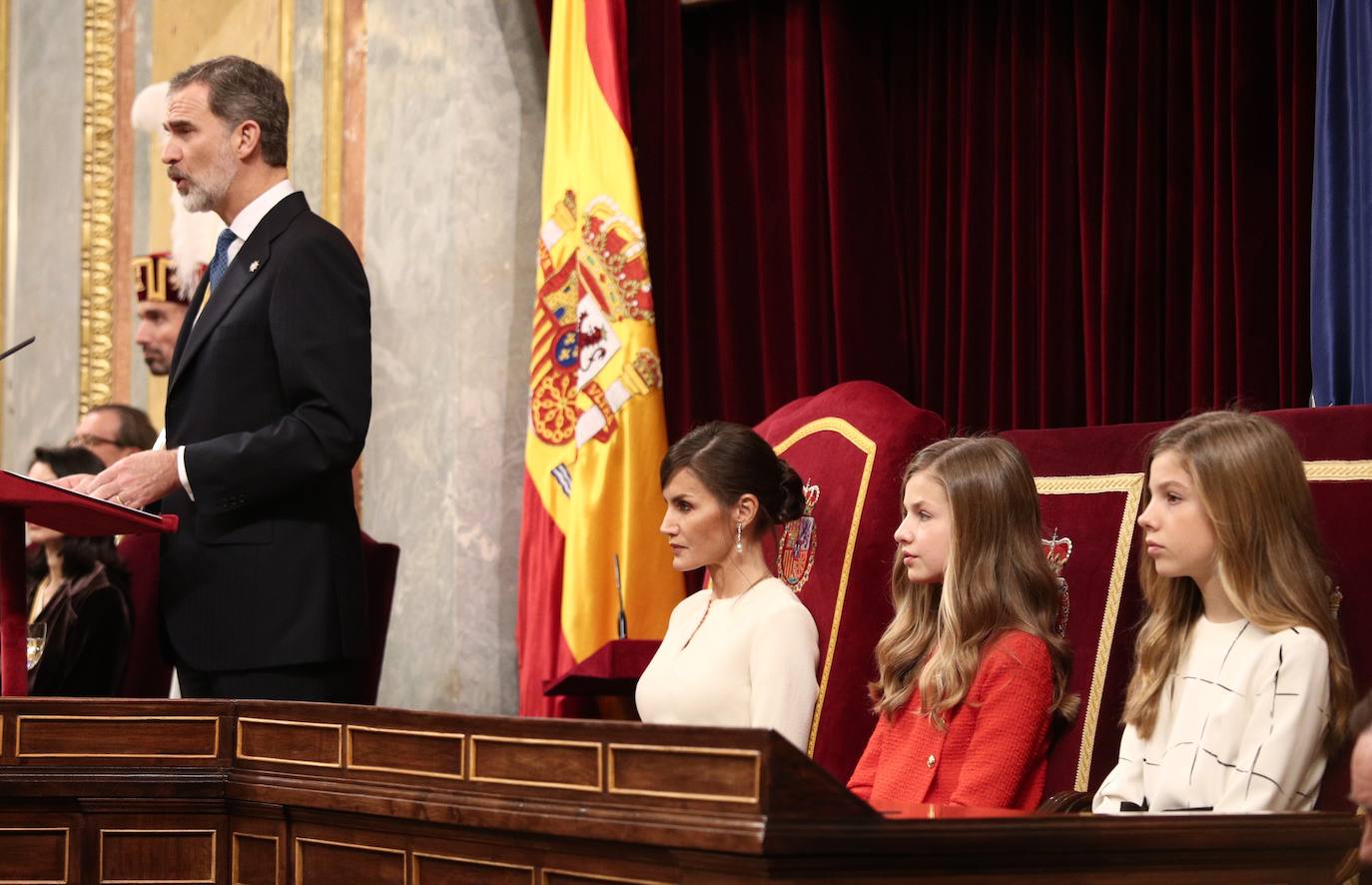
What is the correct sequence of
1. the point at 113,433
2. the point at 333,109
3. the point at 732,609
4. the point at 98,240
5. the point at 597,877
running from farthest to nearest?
the point at 98,240 < the point at 333,109 < the point at 113,433 < the point at 732,609 < the point at 597,877

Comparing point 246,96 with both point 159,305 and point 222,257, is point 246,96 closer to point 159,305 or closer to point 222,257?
point 222,257

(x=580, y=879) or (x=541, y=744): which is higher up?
(x=541, y=744)

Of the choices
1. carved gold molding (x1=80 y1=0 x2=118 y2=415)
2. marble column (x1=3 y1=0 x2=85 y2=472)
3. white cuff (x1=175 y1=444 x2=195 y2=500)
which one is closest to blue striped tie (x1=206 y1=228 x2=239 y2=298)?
white cuff (x1=175 y1=444 x2=195 y2=500)

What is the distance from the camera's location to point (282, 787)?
8.91ft

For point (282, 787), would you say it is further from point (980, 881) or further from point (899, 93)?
point (899, 93)

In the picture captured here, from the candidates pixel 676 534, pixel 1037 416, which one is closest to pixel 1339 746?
pixel 676 534

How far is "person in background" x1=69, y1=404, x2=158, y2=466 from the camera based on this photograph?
17.8ft

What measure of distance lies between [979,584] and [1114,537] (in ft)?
1.33

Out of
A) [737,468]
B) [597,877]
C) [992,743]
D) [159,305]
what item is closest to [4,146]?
[159,305]

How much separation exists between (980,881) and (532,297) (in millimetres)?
3901

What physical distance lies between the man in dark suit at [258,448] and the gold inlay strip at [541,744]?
3.34ft

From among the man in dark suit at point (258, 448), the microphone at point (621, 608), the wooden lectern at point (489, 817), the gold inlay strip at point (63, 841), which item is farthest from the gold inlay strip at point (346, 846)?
the microphone at point (621, 608)

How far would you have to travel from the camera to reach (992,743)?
3.04 m

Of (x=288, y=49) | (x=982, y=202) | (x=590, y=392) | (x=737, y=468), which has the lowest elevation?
(x=737, y=468)
